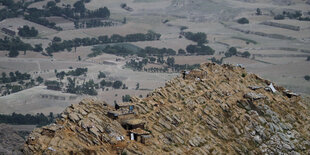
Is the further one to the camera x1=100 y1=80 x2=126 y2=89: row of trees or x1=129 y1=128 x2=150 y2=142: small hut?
x1=100 y1=80 x2=126 y2=89: row of trees

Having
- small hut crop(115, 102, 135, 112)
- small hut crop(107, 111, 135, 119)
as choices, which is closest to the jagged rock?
small hut crop(115, 102, 135, 112)

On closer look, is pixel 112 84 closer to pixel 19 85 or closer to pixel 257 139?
pixel 19 85

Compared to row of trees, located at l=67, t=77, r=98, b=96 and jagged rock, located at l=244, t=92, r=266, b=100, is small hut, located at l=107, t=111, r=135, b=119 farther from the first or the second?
row of trees, located at l=67, t=77, r=98, b=96

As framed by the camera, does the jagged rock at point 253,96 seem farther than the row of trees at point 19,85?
No

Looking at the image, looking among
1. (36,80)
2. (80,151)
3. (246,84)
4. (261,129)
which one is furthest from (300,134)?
(36,80)

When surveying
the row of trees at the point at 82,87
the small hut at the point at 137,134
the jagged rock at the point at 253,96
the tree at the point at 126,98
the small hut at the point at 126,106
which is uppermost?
the small hut at the point at 126,106

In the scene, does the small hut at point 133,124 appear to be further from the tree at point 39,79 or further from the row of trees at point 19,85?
the tree at point 39,79

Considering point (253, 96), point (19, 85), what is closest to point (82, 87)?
point (19, 85)

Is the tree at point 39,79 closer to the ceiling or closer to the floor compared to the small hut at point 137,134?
closer to the floor

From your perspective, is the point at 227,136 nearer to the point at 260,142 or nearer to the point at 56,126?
the point at 260,142

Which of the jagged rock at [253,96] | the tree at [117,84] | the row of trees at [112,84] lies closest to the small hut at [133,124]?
the jagged rock at [253,96]
